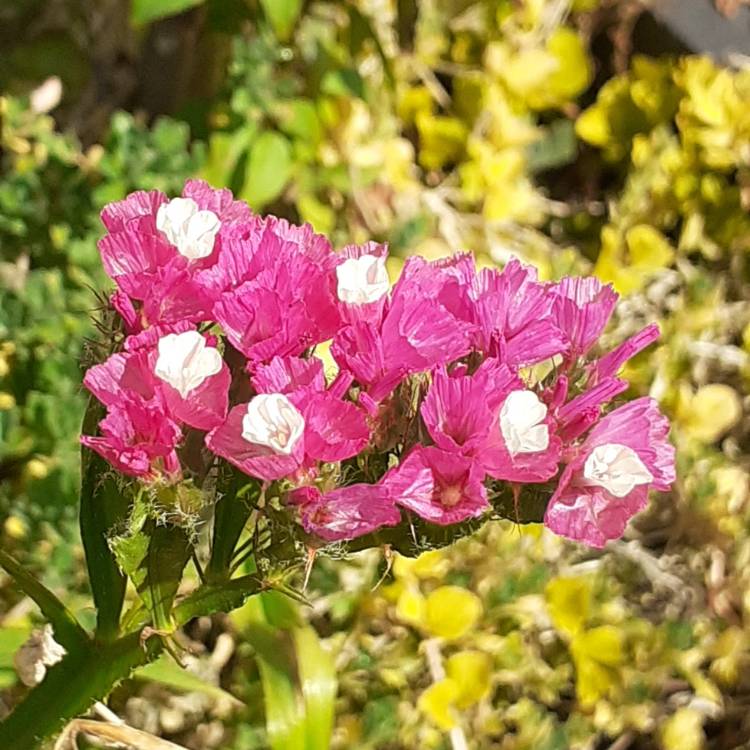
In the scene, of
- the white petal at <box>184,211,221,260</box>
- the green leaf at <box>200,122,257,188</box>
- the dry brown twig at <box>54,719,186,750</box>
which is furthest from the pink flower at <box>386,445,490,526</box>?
the green leaf at <box>200,122,257,188</box>

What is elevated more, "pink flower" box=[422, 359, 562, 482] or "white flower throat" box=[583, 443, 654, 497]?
"pink flower" box=[422, 359, 562, 482]

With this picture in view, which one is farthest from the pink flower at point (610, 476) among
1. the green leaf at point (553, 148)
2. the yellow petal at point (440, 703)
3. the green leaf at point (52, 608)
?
the green leaf at point (553, 148)

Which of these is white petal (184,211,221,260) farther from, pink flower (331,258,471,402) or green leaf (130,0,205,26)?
green leaf (130,0,205,26)

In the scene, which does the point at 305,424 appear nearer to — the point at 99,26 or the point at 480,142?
the point at 480,142

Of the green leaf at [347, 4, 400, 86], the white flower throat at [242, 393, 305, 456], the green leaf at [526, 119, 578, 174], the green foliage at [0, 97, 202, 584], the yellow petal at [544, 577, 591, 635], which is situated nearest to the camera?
the white flower throat at [242, 393, 305, 456]

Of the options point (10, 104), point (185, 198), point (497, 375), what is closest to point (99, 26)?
point (10, 104)
